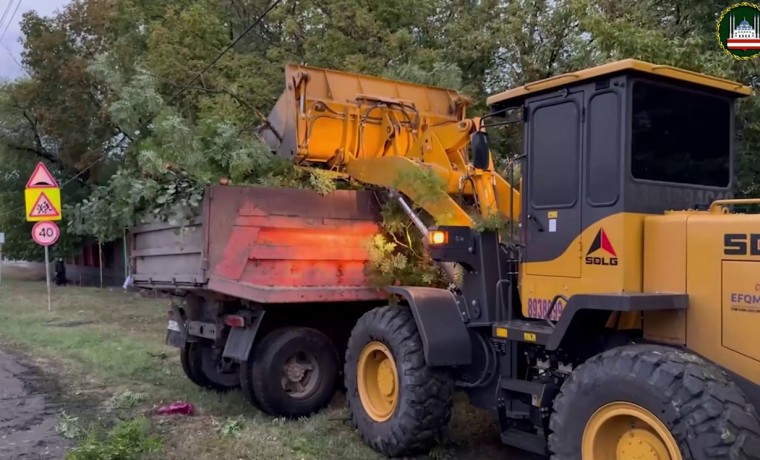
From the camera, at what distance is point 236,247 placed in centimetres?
725

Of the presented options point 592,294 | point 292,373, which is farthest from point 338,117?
point 592,294

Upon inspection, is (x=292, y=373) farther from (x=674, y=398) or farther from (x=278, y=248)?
(x=674, y=398)

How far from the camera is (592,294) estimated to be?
4609mm

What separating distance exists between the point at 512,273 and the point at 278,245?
2.43 meters

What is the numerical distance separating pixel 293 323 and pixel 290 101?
231 centimetres

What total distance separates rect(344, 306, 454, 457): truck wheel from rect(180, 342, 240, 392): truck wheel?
2.71m

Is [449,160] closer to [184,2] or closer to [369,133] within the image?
[369,133]

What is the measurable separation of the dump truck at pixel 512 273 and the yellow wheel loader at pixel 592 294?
13mm

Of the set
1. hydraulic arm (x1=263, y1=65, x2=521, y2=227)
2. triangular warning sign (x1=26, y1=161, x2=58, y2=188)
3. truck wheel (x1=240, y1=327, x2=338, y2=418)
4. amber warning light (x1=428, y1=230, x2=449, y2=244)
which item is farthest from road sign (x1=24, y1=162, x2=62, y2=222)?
amber warning light (x1=428, y1=230, x2=449, y2=244)

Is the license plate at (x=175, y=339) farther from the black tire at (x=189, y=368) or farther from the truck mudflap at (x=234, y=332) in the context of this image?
the black tire at (x=189, y=368)

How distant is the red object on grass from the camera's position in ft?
25.6

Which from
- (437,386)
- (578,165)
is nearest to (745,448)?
(578,165)

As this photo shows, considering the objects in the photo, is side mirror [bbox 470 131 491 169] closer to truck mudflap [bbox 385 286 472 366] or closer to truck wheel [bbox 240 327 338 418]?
truck mudflap [bbox 385 286 472 366]

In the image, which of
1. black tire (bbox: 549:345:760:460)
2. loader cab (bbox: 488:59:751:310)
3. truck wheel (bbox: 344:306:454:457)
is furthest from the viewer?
truck wheel (bbox: 344:306:454:457)
